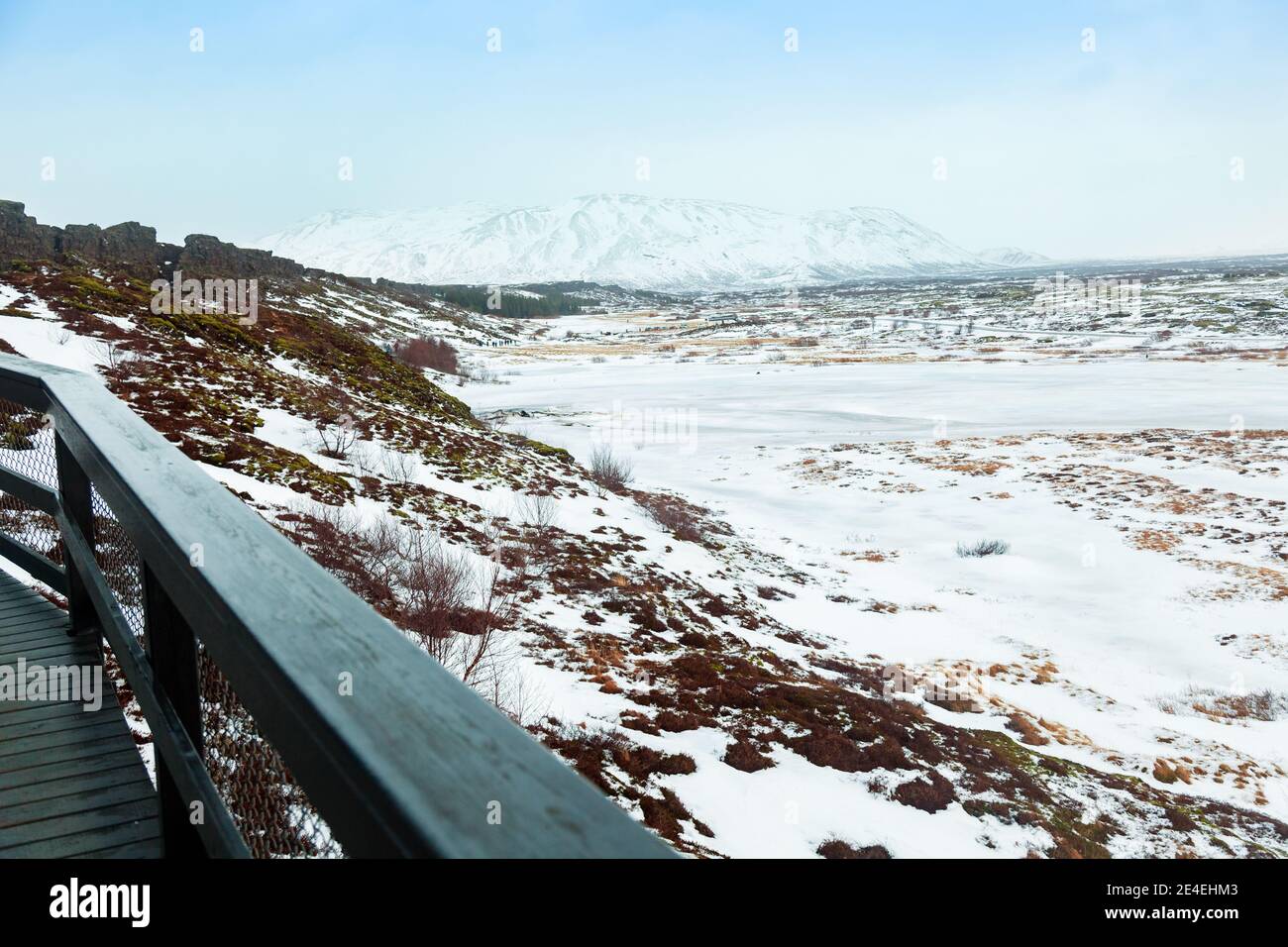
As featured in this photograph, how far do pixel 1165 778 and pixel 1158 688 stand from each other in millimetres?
3987

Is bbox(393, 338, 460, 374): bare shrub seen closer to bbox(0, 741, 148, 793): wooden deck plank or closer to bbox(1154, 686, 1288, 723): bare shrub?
bbox(1154, 686, 1288, 723): bare shrub

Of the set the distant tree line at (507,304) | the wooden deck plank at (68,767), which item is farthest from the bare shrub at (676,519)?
the distant tree line at (507,304)

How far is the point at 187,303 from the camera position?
97.2 feet

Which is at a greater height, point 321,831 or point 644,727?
point 321,831

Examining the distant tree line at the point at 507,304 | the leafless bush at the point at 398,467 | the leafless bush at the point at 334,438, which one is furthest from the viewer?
the distant tree line at the point at 507,304

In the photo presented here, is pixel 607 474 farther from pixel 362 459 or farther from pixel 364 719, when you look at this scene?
pixel 364 719

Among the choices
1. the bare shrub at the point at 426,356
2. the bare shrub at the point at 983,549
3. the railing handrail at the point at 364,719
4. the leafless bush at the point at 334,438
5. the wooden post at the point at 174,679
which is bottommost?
the bare shrub at the point at 983,549

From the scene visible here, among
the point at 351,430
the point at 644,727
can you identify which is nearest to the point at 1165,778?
the point at 644,727

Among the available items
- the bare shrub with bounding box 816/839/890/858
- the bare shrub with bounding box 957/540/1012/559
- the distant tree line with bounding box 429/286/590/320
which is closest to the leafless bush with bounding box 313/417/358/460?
the bare shrub with bounding box 816/839/890/858

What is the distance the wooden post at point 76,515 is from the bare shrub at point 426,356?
45.7 m

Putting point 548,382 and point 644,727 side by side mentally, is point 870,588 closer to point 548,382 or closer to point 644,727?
point 644,727

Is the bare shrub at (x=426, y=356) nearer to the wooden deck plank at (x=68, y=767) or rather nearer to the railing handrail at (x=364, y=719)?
the wooden deck plank at (x=68, y=767)

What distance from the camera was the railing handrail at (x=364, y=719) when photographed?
74cm

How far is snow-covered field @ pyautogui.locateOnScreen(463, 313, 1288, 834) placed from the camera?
13.9 m
